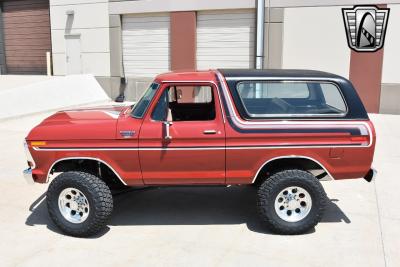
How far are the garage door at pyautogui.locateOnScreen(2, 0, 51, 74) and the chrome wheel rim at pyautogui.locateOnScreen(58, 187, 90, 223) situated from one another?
17.0 metres

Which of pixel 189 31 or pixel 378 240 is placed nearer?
pixel 378 240

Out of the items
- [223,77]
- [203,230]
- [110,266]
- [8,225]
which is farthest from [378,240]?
[8,225]

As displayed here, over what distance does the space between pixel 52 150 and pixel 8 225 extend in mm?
1201

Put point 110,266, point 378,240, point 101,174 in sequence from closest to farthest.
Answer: point 110,266, point 378,240, point 101,174

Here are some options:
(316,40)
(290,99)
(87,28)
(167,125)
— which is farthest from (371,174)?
(87,28)

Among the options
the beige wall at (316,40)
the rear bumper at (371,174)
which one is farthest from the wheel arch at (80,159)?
the beige wall at (316,40)

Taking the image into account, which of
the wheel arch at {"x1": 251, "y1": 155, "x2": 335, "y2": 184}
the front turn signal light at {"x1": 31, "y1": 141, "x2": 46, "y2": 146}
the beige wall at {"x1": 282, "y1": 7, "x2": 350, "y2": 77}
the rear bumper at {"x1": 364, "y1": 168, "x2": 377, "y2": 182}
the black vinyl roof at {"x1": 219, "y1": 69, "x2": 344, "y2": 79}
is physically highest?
the beige wall at {"x1": 282, "y1": 7, "x2": 350, "y2": 77}

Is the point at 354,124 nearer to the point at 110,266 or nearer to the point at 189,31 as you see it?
the point at 110,266

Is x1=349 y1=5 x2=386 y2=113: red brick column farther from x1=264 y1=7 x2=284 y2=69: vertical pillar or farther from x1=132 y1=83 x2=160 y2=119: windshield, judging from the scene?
x1=132 y1=83 x2=160 y2=119: windshield

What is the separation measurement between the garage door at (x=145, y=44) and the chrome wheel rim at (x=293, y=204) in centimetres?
1308

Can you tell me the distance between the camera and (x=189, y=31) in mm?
16469

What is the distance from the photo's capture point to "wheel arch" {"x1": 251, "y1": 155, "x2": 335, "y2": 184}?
15.8ft

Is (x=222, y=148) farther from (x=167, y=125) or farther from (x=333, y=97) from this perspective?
(x=333, y=97)

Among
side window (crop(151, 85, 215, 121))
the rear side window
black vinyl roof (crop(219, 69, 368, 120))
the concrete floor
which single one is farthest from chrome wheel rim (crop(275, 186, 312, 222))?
side window (crop(151, 85, 215, 121))
